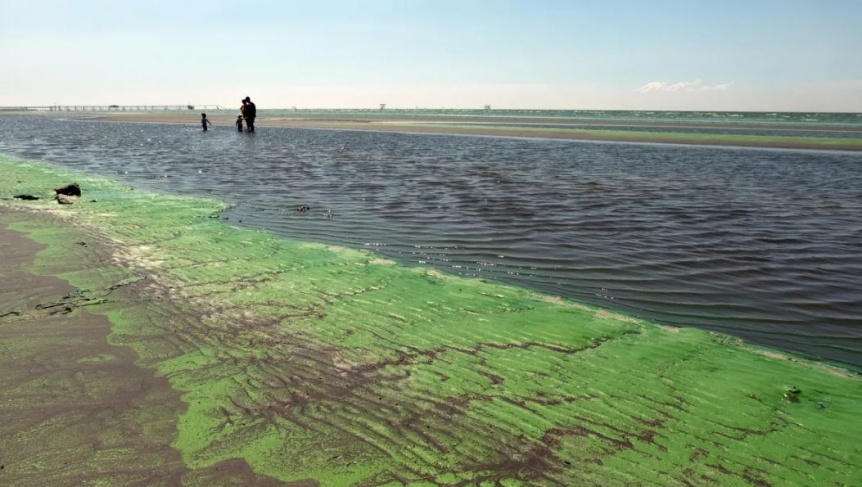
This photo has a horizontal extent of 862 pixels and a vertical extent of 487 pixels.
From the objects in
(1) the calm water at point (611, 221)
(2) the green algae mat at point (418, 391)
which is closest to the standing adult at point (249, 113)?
(1) the calm water at point (611, 221)

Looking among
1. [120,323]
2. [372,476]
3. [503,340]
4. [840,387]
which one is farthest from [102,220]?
[840,387]

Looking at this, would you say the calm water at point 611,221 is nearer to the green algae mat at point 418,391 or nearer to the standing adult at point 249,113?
the green algae mat at point 418,391

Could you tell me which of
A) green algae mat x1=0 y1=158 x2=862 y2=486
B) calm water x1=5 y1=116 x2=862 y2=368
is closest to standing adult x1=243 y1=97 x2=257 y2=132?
calm water x1=5 y1=116 x2=862 y2=368

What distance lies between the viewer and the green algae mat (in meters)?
3.76

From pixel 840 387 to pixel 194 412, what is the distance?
5846mm

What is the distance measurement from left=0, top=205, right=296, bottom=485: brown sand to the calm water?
16.6 ft

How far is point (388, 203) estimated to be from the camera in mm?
15062

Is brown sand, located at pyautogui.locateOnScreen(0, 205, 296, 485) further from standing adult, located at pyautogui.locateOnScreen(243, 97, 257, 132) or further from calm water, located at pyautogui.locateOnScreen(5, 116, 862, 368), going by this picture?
standing adult, located at pyautogui.locateOnScreen(243, 97, 257, 132)

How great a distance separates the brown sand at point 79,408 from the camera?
359cm

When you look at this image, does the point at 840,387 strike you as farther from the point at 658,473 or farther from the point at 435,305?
the point at 435,305

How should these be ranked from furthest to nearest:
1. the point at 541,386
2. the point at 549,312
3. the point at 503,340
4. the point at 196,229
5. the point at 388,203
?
the point at 388,203 < the point at 196,229 < the point at 549,312 < the point at 503,340 < the point at 541,386

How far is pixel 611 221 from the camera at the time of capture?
12836 mm

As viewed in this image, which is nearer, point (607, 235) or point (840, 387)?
point (840, 387)

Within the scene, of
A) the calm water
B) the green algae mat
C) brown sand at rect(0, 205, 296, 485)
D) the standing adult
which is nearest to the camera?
brown sand at rect(0, 205, 296, 485)
